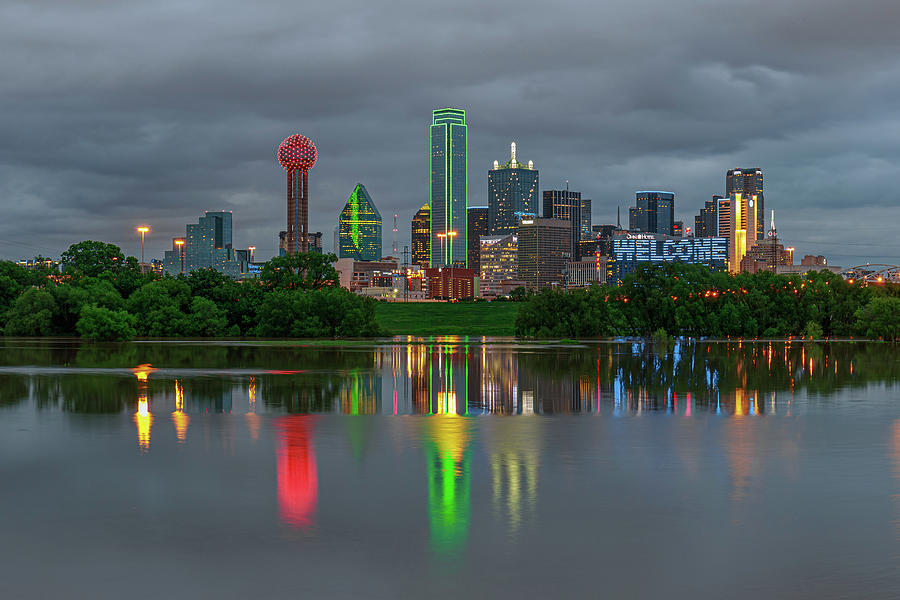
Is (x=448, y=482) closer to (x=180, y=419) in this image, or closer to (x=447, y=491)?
(x=447, y=491)

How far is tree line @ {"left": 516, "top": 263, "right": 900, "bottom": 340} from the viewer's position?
263ft

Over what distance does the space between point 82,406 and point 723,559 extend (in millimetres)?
22710

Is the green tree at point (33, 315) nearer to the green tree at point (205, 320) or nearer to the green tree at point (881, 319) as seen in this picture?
the green tree at point (205, 320)

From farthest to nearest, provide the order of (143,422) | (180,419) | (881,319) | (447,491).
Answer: (881,319)
(180,419)
(143,422)
(447,491)

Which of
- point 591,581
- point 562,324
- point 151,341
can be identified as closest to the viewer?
point 591,581

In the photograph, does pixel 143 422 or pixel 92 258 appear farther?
pixel 92 258

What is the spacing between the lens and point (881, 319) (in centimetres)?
7794

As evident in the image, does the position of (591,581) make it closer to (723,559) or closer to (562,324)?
(723,559)

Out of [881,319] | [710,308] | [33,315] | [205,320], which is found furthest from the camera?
[710,308]

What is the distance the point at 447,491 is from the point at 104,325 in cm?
6189

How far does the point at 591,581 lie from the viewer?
11406mm

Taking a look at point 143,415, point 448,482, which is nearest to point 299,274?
point 143,415

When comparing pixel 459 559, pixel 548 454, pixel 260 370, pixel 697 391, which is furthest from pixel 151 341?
pixel 459 559

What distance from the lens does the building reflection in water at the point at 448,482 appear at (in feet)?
43.8
